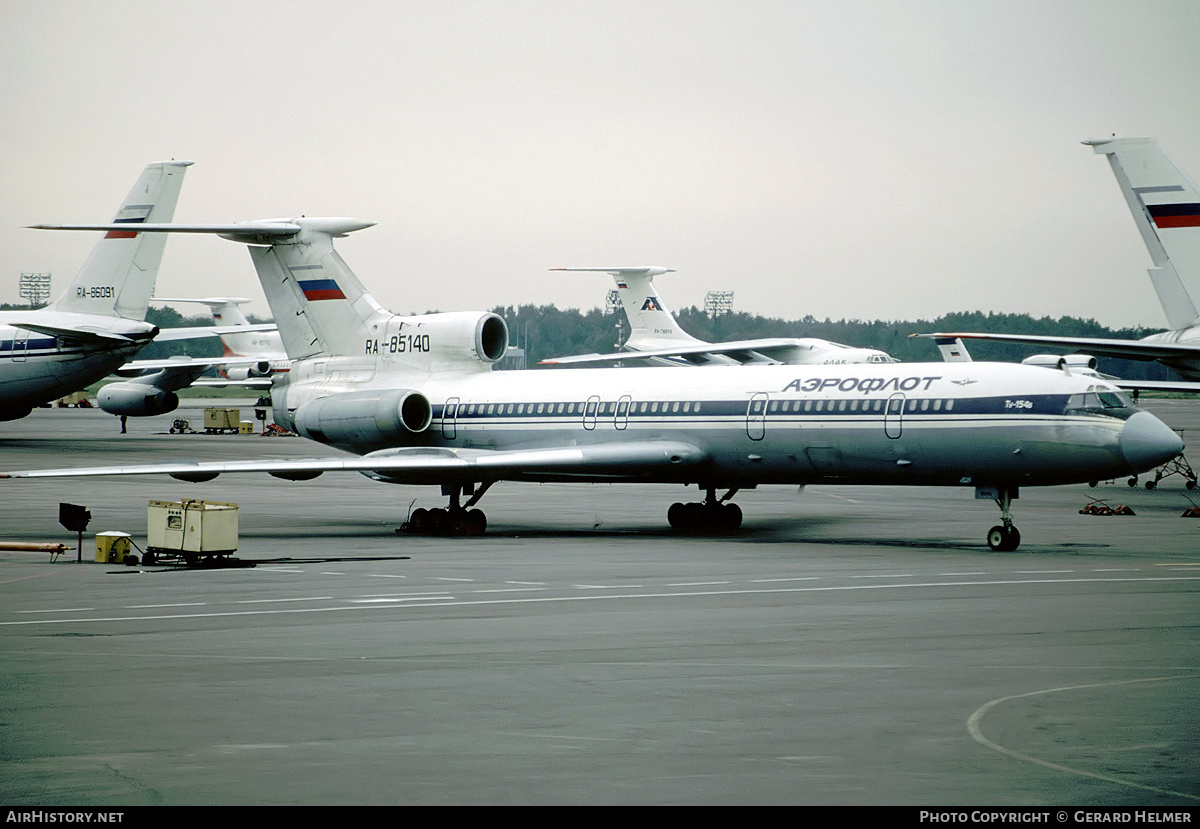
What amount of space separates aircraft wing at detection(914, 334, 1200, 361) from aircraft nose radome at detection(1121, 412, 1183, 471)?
9723 mm

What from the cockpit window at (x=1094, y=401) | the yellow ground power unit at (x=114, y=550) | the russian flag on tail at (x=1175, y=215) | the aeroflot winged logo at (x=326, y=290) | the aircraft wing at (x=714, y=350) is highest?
the russian flag on tail at (x=1175, y=215)

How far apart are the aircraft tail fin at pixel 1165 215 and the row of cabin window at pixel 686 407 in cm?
1412

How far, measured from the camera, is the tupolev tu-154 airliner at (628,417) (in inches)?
997

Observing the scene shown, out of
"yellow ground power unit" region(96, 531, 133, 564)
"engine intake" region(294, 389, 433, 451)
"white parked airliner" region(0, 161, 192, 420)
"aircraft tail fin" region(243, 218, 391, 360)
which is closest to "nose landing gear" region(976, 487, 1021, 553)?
"engine intake" region(294, 389, 433, 451)

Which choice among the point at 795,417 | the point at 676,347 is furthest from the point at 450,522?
the point at 676,347

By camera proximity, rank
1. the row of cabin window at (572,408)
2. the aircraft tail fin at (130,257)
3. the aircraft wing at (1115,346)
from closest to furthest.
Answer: the row of cabin window at (572,408) < the aircraft wing at (1115,346) < the aircraft tail fin at (130,257)

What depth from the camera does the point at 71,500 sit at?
37.6 m

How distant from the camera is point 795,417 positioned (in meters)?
27.3

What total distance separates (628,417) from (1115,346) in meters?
13.2

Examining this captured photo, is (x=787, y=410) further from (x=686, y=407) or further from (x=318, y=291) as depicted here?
(x=318, y=291)

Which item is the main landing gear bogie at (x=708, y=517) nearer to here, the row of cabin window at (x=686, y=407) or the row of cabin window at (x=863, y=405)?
the row of cabin window at (x=686, y=407)

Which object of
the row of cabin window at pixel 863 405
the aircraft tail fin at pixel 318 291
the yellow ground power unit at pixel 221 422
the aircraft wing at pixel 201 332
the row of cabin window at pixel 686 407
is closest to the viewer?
the row of cabin window at pixel 863 405

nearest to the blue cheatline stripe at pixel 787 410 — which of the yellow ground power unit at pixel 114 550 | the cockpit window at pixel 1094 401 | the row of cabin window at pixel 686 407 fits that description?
the row of cabin window at pixel 686 407

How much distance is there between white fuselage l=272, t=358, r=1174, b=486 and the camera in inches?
990
